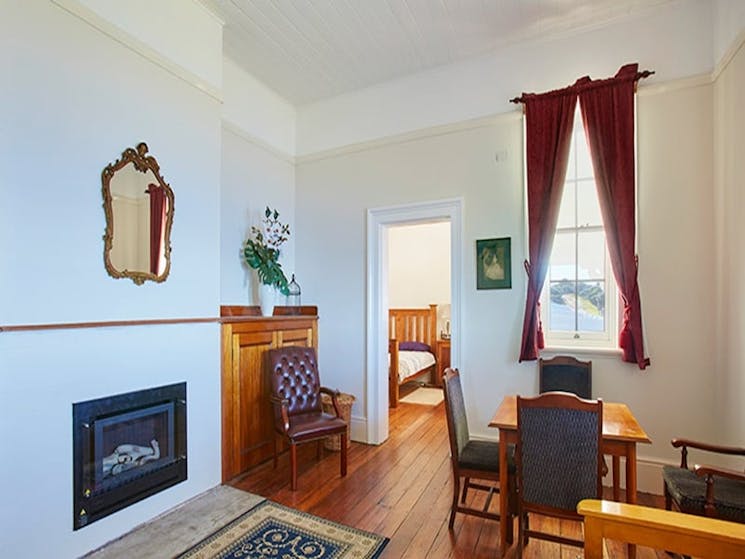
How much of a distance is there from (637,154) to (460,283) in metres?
1.72

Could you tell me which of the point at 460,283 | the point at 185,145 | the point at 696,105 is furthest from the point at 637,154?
the point at 185,145

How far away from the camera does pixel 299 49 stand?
3543 mm

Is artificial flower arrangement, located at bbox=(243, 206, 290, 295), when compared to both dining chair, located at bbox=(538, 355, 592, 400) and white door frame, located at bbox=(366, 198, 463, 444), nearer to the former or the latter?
white door frame, located at bbox=(366, 198, 463, 444)

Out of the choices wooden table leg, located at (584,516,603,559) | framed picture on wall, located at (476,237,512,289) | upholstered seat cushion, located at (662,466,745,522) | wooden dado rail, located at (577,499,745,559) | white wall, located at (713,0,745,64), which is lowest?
upholstered seat cushion, located at (662,466,745,522)

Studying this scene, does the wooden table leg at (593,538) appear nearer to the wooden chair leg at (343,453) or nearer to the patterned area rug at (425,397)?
the wooden chair leg at (343,453)

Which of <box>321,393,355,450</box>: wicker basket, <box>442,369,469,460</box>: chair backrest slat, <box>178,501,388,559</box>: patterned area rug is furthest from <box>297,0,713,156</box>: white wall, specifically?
<box>178,501,388,559</box>: patterned area rug

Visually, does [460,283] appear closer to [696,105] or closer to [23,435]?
[696,105]

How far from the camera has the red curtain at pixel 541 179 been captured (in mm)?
3213

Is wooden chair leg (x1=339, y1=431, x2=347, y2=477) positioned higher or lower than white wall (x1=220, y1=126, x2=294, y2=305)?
lower

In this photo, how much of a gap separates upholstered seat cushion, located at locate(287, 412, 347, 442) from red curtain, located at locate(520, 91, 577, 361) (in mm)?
1677

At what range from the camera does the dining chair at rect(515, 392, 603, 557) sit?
190 centimetres

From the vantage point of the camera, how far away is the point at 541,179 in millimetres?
3299

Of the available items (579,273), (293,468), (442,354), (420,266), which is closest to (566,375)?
(579,273)

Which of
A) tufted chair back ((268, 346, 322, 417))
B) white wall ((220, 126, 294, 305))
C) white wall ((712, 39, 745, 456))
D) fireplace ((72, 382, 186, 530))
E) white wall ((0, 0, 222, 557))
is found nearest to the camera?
white wall ((0, 0, 222, 557))
